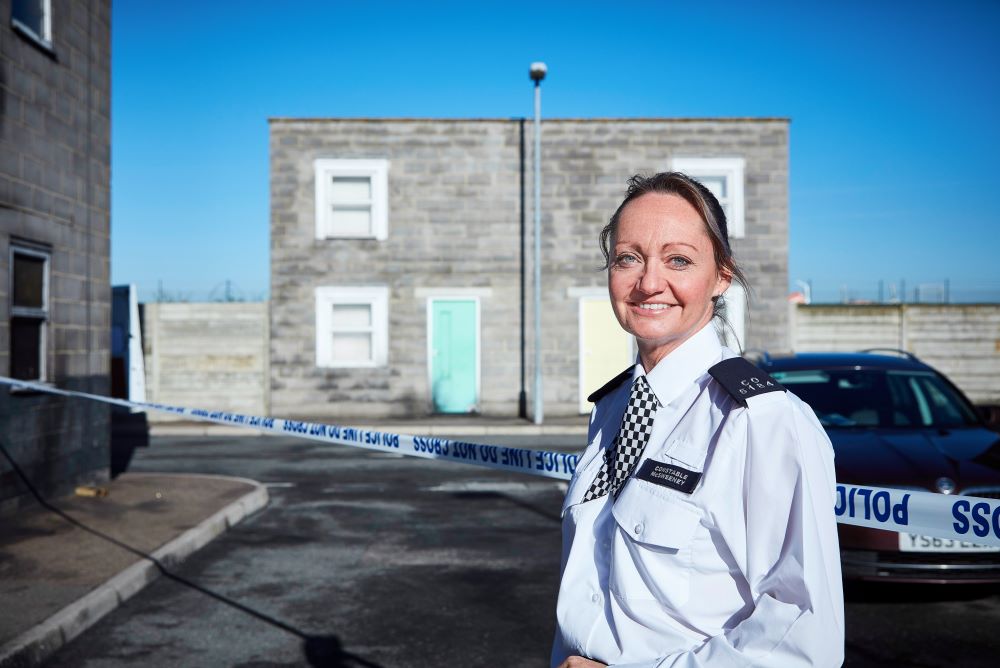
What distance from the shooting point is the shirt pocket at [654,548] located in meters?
1.55

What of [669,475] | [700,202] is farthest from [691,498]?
[700,202]

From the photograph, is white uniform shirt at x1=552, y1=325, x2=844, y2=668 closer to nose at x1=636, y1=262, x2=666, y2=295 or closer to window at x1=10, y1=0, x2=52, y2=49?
nose at x1=636, y1=262, x2=666, y2=295

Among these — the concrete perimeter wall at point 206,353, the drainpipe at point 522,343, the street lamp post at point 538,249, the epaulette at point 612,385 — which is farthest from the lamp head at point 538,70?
the epaulette at point 612,385

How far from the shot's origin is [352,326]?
63.9 ft

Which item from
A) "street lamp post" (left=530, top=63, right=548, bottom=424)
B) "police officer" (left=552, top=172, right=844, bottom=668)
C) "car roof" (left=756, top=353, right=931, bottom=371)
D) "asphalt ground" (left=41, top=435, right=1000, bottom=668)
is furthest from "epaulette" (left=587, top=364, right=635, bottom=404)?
"street lamp post" (left=530, top=63, right=548, bottom=424)

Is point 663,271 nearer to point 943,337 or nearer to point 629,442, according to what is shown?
point 629,442

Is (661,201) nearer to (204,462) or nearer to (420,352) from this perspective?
(204,462)

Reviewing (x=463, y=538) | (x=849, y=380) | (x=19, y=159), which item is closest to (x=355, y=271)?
(x=19, y=159)

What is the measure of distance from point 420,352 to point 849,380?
1305cm

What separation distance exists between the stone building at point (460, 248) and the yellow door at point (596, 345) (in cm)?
4

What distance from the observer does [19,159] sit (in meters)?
8.16

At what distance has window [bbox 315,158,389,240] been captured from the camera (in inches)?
762

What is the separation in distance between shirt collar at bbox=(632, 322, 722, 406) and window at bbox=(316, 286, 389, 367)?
17.7 metres

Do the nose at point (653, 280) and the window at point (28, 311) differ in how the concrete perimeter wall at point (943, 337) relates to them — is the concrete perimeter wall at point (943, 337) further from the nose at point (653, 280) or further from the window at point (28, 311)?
the nose at point (653, 280)
